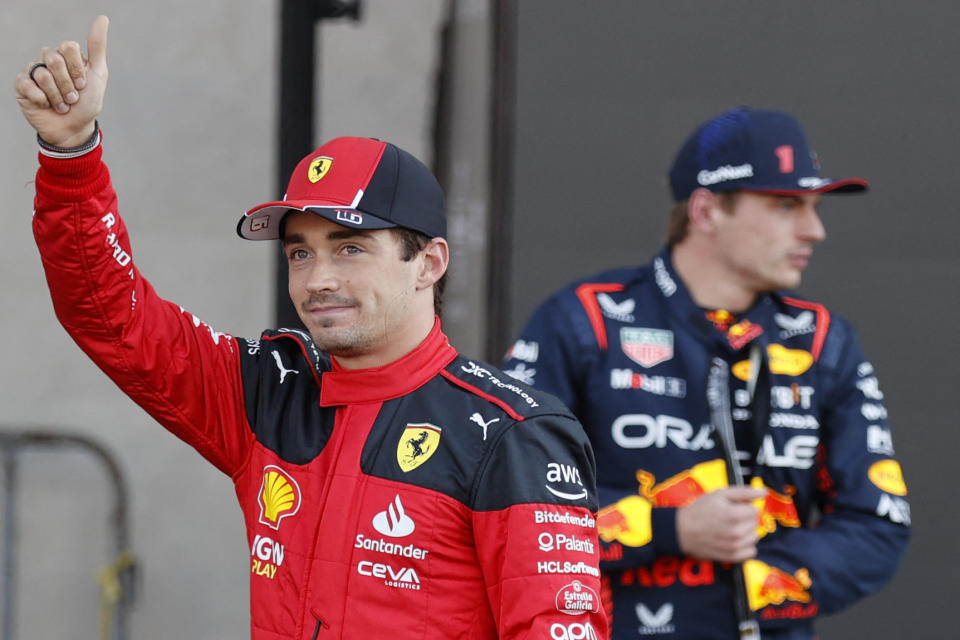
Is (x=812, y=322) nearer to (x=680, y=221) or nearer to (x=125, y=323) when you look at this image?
(x=680, y=221)

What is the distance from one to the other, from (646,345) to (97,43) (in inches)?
52.8

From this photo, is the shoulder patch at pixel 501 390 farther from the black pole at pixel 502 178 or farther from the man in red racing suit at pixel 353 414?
the black pole at pixel 502 178

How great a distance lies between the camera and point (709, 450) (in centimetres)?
267

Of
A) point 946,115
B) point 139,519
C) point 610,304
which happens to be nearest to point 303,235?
point 610,304

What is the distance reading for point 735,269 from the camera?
9.14ft

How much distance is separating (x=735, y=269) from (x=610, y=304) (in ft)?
0.91

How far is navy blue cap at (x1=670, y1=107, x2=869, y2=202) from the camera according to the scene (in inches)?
110

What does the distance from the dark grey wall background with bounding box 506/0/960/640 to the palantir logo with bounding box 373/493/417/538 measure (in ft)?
6.64

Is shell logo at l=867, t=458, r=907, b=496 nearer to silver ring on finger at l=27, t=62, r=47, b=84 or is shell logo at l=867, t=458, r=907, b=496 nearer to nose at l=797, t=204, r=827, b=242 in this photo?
nose at l=797, t=204, r=827, b=242

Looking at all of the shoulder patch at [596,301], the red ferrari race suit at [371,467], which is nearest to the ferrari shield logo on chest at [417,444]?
the red ferrari race suit at [371,467]

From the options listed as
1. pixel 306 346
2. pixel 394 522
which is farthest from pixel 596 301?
pixel 394 522

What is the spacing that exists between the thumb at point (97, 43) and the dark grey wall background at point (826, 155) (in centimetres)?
215

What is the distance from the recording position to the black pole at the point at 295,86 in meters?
3.69

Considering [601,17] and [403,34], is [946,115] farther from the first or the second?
[403,34]
